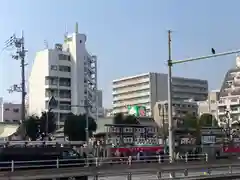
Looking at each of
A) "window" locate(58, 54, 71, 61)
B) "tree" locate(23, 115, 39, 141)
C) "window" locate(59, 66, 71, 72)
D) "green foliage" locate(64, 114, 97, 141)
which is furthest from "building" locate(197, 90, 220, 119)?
"tree" locate(23, 115, 39, 141)

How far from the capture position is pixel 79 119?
84.6 meters

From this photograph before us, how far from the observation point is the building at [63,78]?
11268cm

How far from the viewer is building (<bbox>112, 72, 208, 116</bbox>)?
512 feet

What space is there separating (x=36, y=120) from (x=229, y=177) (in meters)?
60.4

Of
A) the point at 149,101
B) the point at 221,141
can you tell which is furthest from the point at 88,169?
the point at 149,101

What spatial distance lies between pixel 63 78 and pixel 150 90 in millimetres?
47709

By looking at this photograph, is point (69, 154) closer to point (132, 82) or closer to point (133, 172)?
point (133, 172)

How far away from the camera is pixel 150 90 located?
155250 millimetres

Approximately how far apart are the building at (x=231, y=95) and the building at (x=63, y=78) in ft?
126

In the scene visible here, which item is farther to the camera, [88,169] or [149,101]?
[149,101]

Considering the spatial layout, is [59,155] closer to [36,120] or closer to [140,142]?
[140,142]

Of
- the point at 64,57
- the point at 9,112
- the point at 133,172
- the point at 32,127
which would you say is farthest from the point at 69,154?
the point at 9,112

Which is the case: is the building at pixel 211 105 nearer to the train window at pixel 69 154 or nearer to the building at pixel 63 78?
the building at pixel 63 78

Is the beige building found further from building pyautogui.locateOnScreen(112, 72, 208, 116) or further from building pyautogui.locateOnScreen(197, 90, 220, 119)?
building pyautogui.locateOnScreen(197, 90, 220, 119)
